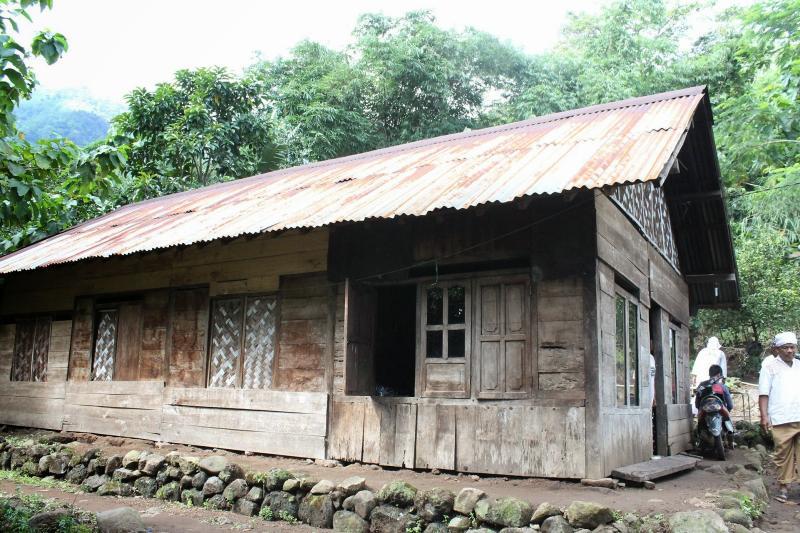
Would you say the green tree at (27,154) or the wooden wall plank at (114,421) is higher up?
the green tree at (27,154)

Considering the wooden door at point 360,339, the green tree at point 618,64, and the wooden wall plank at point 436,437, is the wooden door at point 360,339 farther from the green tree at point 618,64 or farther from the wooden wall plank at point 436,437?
the green tree at point 618,64

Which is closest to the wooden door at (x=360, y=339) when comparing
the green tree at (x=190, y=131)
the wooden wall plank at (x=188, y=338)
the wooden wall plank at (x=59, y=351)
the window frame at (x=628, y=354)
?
the wooden wall plank at (x=188, y=338)

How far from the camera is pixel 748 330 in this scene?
19.1m

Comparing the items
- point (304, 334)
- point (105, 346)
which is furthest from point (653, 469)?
point (105, 346)

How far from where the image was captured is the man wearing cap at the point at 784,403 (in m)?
6.91

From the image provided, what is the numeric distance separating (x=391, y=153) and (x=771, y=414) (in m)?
6.63

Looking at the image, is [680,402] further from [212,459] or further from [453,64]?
[453,64]

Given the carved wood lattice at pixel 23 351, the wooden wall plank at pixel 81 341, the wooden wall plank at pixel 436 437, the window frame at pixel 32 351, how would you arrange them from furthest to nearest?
the carved wood lattice at pixel 23 351, the window frame at pixel 32 351, the wooden wall plank at pixel 81 341, the wooden wall plank at pixel 436 437

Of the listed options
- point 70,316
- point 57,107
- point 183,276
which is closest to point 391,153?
point 183,276

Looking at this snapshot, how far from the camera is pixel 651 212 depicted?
9.50m

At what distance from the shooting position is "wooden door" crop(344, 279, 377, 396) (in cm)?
749

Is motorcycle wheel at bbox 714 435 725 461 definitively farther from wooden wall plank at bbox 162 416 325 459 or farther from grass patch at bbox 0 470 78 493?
grass patch at bbox 0 470 78 493

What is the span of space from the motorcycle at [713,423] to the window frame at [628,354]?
2205 millimetres

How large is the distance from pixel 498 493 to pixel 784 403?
329cm
